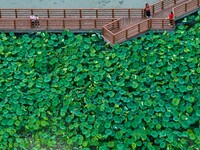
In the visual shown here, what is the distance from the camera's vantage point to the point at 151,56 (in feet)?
91.9

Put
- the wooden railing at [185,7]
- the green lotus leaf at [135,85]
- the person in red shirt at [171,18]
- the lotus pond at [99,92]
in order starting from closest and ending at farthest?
1. the lotus pond at [99,92]
2. the green lotus leaf at [135,85]
3. the person in red shirt at [171,18]
4. the wooden railing at [185,7]

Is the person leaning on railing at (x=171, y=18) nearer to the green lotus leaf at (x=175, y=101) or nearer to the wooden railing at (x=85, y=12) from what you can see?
the wooden railing at (x=85, y=12)

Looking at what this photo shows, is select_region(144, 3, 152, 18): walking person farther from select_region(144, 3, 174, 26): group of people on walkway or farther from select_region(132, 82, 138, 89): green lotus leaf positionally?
select_region(132, 82, 138, 89): green lotus leaf

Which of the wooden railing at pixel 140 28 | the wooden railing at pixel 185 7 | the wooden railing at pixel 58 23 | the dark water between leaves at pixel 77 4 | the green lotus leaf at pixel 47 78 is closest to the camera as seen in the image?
the green lotus leaf at pixel 47 78

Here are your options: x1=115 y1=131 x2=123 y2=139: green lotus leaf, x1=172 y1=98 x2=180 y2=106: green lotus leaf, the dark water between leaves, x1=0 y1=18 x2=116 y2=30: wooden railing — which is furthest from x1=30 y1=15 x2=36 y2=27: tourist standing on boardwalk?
x1=172 y1=98 x2=180 y2=106: green lotus leaf

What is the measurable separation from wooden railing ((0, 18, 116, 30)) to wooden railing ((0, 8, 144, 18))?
56 cm

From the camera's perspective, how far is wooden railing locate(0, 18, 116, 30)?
1144 inches

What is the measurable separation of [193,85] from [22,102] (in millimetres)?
7901

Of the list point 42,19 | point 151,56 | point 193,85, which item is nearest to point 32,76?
point 42,19

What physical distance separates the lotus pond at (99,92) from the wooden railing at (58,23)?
408mm

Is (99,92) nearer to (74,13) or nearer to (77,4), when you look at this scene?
(74,13)

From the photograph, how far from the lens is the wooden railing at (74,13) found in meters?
29.4

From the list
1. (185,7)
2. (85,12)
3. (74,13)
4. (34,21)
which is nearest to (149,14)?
(185,7)

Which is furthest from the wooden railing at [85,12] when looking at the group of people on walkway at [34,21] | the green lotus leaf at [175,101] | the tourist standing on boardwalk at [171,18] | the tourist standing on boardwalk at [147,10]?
the green lotus leaf at [175,101]
